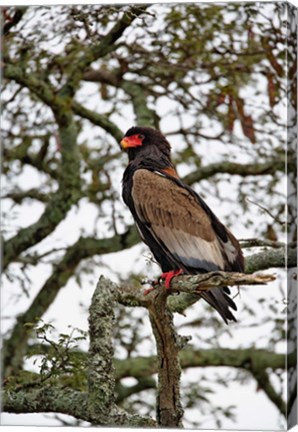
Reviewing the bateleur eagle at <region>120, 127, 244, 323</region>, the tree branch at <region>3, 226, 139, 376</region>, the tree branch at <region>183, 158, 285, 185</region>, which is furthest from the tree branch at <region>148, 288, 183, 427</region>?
the tree branch at <region>183, 158, 285, 185</region>

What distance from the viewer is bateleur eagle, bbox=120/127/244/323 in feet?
17.7

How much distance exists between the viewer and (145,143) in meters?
5.87

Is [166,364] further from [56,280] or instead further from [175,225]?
[56,280]

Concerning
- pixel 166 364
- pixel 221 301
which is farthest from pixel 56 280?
pixel 221 301

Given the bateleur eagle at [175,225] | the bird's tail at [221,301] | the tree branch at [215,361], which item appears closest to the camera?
the bird's tail at [221,301]

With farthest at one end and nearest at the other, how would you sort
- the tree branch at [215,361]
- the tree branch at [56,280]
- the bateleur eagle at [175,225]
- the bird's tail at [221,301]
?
the tree branch at [56,280], the tree branch at [215,361], the bateleur eagle at [175,225], the bird's tail at [221,301]

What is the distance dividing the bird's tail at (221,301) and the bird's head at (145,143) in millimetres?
929

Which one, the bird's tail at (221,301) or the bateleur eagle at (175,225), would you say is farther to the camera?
the bateleur eagle at (175,225)

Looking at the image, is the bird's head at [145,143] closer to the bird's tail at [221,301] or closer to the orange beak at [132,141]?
the orange beak at [132,141]

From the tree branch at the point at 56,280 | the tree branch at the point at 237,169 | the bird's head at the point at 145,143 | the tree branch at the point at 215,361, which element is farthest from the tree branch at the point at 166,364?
the tree branch at the point at 237,169

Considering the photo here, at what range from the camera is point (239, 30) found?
6262 mm

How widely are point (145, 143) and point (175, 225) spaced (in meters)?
0.56

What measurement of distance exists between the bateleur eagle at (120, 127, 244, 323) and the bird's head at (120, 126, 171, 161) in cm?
15

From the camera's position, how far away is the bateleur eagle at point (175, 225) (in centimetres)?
540
